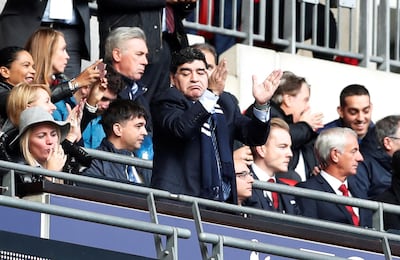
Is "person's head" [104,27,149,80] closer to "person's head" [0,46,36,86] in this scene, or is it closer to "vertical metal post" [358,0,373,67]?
"person's head" [0,46,36,86]

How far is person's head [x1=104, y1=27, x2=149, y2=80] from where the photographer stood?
663 inches

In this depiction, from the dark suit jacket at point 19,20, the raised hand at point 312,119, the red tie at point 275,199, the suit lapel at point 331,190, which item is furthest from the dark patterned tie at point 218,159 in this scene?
→ the raised hand at point 312,119

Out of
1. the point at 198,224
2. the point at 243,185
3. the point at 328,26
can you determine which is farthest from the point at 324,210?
the point at 328,26

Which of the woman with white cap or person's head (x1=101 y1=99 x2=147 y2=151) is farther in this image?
person's head (x1=101 y1=99 x2=147 y2=151)

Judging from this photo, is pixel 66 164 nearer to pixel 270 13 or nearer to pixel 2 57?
pixel 2 57

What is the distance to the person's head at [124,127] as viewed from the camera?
15.9 meters

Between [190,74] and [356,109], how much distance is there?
3.76 m

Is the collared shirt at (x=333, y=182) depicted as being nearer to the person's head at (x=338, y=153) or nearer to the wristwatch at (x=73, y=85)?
the person's head at (x=338, y=153)

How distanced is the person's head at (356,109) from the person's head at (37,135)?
4.56 meters

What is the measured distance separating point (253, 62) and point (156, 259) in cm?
619

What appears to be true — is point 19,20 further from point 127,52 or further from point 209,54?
point 209,54

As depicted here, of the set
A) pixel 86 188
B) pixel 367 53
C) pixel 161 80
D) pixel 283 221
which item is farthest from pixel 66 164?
pixel 367 53

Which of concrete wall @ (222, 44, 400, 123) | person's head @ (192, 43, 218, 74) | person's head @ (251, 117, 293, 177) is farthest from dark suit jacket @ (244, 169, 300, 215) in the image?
concrete wall @ (222, 44, 400, 123)

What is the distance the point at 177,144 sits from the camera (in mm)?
14688
